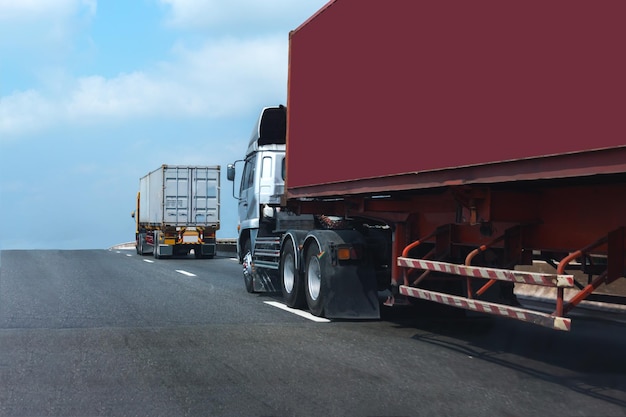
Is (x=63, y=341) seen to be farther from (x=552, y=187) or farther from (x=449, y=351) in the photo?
(x=552, y=187)

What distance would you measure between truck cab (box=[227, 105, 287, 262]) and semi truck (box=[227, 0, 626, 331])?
1574 millimetres

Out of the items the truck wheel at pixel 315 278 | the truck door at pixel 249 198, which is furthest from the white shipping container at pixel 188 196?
the truck wheel at pixel 315 278

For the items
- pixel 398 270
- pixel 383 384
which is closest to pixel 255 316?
pixel 398 270

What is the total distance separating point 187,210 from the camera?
29.6 meters

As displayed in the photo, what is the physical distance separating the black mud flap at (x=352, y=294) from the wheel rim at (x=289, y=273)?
1544 millimetres

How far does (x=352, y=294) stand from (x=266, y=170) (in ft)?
15.0

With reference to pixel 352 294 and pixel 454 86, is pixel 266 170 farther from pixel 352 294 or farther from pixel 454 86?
pixel 454 86

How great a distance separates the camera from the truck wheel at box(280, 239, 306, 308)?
11.0 metres

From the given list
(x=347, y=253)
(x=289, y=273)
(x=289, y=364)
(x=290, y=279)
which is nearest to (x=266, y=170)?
(x=289, y=273)

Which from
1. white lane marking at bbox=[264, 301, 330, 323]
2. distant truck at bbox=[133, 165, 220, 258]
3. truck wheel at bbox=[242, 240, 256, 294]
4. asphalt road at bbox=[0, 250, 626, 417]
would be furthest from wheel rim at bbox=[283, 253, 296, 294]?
distant truck at bbox=[133, 165, 220, 258]

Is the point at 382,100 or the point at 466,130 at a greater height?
the point at 382,100

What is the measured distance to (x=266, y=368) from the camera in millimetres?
6637

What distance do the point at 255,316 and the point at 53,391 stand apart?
4.69 m

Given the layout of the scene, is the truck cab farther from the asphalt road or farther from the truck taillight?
the truck taillight
